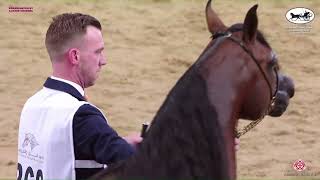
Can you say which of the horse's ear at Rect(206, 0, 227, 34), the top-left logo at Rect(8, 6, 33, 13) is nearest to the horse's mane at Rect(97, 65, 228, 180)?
the horse's ear at Rect(206, 0, 227, 34)

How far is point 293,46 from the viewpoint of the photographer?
33.8ft

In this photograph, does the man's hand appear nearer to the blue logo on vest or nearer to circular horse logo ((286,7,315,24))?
the blue logo on vest

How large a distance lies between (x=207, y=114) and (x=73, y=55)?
71cm

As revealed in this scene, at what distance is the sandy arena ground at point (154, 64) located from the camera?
7066 millimetres

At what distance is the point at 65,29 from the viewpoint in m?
2.70

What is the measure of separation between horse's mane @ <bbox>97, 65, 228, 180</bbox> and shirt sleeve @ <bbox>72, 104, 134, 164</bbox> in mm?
181

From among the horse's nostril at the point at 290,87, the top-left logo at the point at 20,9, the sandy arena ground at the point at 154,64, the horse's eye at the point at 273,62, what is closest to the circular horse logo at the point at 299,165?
the sandy arena ground at the point at 154,64

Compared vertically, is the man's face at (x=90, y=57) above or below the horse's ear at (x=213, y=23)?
below

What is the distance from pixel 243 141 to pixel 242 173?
95 centimetres

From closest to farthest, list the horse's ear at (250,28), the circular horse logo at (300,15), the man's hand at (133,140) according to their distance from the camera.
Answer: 1. the horse's ear at (250,28)
2. the man's hand at (133,140)
3. the circular horse logo at (300,15)

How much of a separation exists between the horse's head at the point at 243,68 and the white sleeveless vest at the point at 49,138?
0.54 meters

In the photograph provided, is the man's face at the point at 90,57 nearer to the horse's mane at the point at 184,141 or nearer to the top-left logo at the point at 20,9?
the horse's mane at the point at 184,141

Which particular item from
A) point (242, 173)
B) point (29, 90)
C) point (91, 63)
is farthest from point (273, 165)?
point (91, 63)

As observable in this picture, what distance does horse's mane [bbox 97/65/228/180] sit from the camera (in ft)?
7.11
